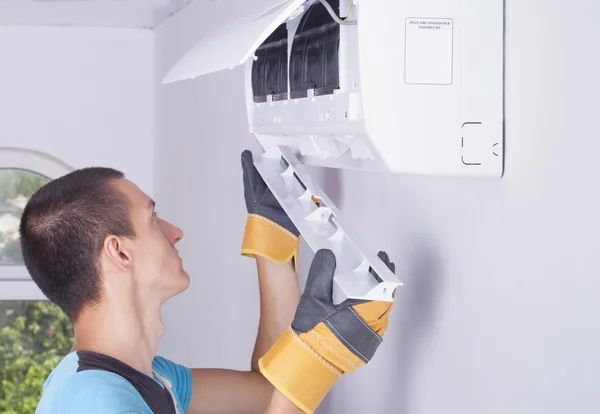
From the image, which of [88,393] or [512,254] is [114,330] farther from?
[512,254]

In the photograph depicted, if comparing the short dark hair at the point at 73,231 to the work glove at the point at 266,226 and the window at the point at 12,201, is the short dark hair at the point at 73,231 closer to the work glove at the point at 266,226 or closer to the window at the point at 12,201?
the work glove at the point at 266,226

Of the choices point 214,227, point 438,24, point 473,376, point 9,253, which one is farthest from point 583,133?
point 9,253

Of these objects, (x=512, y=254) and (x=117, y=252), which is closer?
(x=512, y=254)

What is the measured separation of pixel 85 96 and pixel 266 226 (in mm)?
2749

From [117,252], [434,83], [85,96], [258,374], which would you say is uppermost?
[85,96]

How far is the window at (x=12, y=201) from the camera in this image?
14.0 ft

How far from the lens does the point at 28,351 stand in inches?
179

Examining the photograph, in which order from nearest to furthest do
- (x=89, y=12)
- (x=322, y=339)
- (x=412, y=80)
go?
(x=412, y=80) → (x=322, y=339) → (x=89, y=12)

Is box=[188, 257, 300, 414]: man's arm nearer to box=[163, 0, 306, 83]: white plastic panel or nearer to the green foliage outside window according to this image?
box=[163, 0, 306, 83]: white plastic panel

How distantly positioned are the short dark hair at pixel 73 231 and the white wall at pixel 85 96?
2.66 m

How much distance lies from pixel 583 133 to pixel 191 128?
2.45 metres

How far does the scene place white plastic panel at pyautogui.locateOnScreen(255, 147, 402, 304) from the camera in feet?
3.84

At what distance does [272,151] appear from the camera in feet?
5.52

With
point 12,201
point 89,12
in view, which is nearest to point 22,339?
point 12,201
